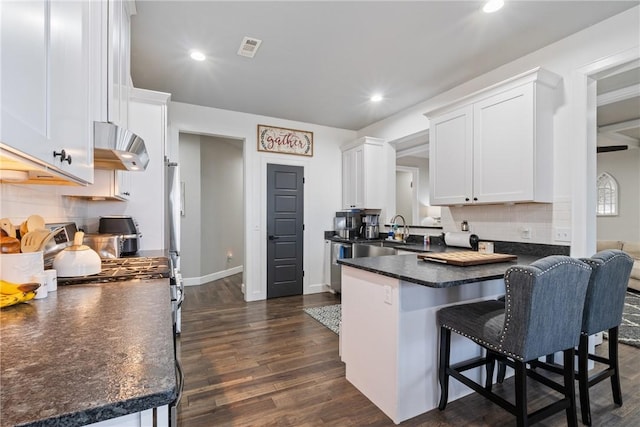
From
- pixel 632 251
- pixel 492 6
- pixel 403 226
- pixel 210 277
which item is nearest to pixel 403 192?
pixel 403 226

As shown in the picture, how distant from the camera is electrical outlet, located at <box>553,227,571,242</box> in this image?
238 cm

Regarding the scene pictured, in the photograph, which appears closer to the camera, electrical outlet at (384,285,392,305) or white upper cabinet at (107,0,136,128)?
white upper cabinet at (107,0,136,128)

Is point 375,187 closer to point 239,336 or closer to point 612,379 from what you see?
point 239,336

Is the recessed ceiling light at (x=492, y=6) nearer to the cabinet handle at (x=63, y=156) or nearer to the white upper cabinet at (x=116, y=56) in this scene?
the white upper cabinet at (x=116, y=56)

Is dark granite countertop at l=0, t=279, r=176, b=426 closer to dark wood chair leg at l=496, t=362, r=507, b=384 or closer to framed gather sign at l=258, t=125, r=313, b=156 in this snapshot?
dark wood chair leg at l=496, t=362, r=507, b=384

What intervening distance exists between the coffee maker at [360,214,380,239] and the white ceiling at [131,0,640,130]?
1835 millimetres

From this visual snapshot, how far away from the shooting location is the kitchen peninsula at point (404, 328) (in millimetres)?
1752

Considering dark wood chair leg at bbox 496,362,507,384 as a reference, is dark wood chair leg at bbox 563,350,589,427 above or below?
above

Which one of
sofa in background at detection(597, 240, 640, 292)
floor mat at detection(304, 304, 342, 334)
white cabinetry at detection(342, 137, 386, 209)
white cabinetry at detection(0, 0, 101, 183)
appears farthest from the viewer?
white cabinetry at detection(342, 137, 386, 209)

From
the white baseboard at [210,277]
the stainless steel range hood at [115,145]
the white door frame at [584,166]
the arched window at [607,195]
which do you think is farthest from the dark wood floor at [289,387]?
the arched window at [607,195]

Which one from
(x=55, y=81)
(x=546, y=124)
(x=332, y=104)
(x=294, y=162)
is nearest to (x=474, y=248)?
(x=546, y=124)

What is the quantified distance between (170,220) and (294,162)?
2057 millimetres

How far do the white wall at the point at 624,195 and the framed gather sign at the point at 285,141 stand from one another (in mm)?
5992

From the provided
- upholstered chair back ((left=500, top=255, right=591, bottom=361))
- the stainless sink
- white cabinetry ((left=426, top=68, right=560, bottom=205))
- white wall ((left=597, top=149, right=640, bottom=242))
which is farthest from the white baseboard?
white wall ((left=597, top=149, right=640, bottom=242))
